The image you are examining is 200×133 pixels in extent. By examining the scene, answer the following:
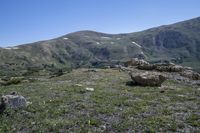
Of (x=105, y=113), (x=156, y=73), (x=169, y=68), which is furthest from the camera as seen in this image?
(x=169, y=68)

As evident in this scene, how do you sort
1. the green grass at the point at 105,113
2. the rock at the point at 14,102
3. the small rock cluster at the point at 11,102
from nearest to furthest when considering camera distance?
the green grass at the point at 105,113, the small rock cluster at the point at 11,102, the rock at the point at 14,102

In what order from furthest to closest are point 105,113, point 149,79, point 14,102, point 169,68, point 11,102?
point 169,68 < point 149,79 < point 14,102 < point 11,102 < point 105,113

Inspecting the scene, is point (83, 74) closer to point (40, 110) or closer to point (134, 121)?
point (40, 110)

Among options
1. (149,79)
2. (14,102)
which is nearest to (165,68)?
(149,79)

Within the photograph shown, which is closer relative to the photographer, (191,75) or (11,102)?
(11,102)

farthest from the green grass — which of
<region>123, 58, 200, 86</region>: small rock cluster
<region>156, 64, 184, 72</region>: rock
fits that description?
<region>156, 64, 184, 72</region>: rock

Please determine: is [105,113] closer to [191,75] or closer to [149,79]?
[149,79]

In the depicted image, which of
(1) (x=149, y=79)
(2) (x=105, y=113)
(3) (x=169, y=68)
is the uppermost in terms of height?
(2) (x=105, y=113)

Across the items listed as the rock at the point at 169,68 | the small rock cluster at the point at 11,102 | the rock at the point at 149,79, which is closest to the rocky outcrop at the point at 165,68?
the rock at the point at 169,68

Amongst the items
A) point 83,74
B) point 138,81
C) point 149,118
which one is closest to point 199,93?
point 138,81

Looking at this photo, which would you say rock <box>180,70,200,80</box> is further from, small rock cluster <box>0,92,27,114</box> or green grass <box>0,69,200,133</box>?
small rock cluster <box>0,92,27,114</box>

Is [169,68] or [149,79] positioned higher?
[149,79]

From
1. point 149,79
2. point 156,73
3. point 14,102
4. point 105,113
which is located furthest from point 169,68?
point 14,102

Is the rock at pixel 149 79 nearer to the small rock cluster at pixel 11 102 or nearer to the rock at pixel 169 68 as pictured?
the rock at pixel 169 68
